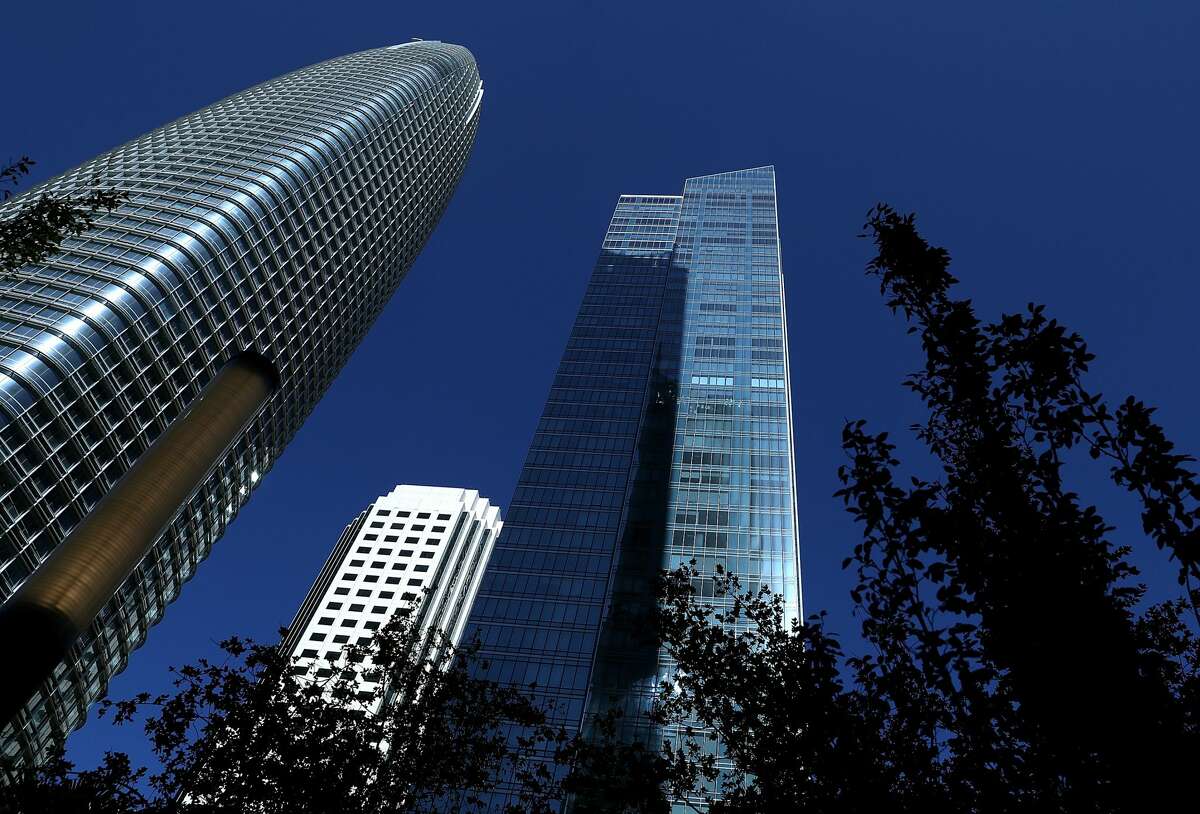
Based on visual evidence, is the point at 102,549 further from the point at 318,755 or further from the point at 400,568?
the point at 400,568

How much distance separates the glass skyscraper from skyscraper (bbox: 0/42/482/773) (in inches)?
1314

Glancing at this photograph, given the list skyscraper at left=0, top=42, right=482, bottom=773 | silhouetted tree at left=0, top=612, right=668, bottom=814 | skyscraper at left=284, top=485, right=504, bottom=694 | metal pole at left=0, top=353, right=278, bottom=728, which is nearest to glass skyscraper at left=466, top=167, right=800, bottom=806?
skyscraper at left=284, top=485, right=504, bottom=694

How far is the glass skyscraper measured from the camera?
276 ft

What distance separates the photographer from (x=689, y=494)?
332 ft

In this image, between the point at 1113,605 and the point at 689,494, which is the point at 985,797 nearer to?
the point at 1113,605

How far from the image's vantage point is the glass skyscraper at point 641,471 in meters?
84.2

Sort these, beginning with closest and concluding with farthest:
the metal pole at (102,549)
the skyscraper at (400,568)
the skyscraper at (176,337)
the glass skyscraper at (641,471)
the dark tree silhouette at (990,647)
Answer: the dark tree silhouette at (990,647), the metal pole at (102,549), the skyscraper at (176,337), the glass skyscraper at (641,471), the skyscraper at (400,568)

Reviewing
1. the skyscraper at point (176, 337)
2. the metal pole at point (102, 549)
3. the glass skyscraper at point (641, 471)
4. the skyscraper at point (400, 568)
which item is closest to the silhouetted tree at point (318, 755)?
the skyscraper at point (176, 337)

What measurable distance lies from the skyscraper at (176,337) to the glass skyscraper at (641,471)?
3337cm

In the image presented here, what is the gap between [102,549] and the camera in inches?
2149

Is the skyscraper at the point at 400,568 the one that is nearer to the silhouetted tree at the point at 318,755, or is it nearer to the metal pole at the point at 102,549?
the metal pole at the point at 102,549

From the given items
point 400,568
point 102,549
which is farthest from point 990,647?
point 400,568

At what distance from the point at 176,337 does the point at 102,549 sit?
31.0m

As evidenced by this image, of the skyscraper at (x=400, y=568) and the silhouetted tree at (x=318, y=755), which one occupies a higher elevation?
the skyscraper at (x=400, y=568)
